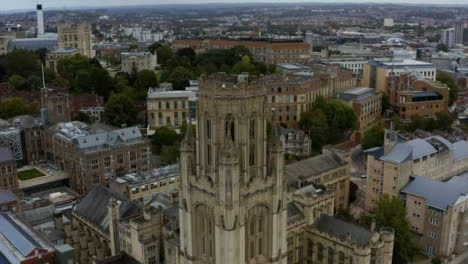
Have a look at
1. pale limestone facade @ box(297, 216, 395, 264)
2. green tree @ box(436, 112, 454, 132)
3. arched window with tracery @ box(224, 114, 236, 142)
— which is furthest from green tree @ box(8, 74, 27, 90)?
arched window with tracery @ box(224, 114, 236, 142)

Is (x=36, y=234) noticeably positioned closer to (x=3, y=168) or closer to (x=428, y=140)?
(x=3, y=168)

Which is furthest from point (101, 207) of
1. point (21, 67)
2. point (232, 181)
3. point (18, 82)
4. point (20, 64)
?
point (20, 64)

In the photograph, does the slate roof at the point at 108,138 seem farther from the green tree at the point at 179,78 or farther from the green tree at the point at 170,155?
the green tree at the point at 179,78

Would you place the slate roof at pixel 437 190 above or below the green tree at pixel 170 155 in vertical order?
above

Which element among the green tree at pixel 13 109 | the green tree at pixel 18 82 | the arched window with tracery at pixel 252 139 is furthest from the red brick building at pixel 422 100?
the green tree at pixel 18 82

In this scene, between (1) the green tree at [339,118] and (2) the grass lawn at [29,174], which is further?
(1) the green tree at [339,118]

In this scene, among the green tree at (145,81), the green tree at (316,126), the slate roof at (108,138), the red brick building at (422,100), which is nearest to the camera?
the slate roof at (108,138)

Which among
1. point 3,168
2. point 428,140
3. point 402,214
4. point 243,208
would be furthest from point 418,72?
point 243,208
